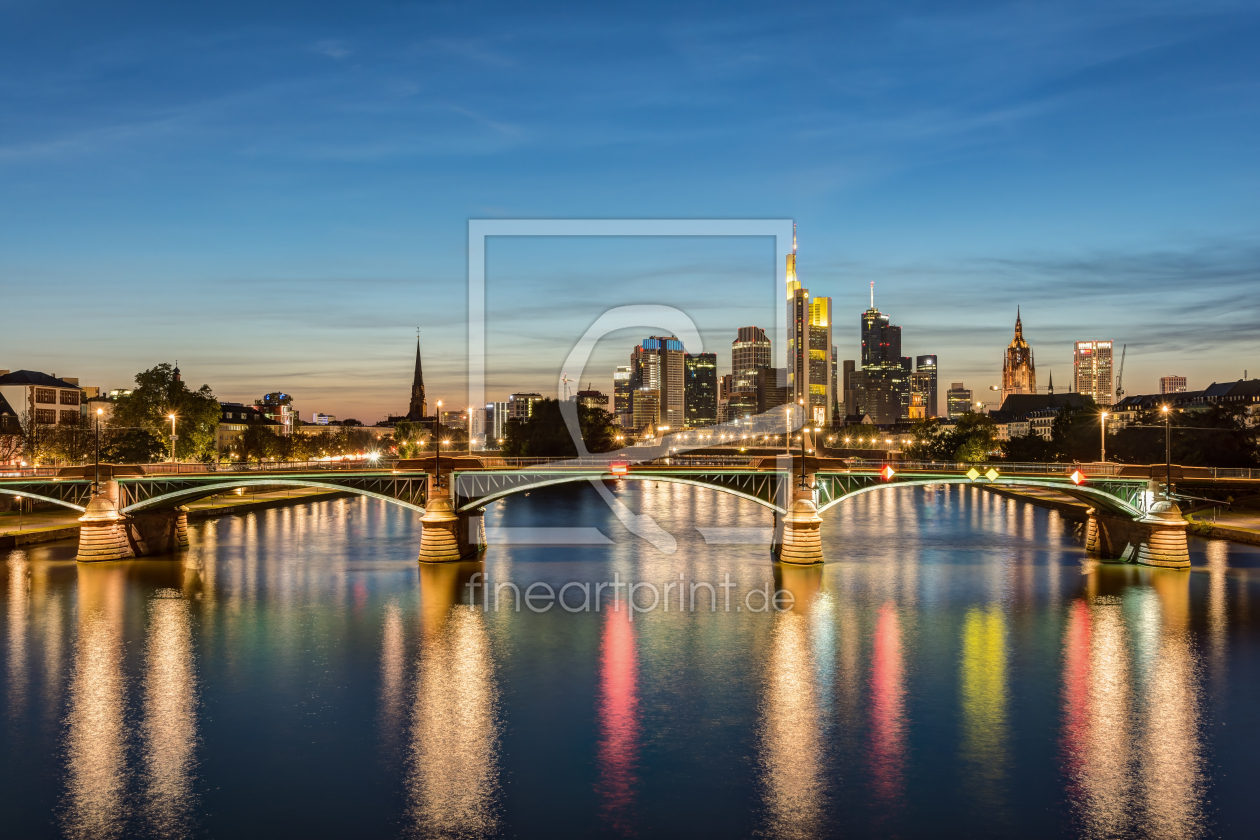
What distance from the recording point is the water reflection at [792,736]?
26078 mm

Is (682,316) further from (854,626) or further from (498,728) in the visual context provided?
(498,728)

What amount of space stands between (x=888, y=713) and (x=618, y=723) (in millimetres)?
9498

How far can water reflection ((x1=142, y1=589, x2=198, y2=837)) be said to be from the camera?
26.3m

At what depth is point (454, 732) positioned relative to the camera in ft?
105

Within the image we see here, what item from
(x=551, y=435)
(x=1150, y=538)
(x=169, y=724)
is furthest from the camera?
(x=551, y=435)

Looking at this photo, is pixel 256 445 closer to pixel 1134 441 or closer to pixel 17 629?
pixel 17 629

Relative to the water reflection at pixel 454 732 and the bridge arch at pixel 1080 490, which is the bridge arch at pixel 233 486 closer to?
the water reflection at pixel 454 732

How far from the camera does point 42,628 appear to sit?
4597 cm

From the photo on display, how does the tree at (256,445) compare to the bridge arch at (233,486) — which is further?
the tree at (256,445)

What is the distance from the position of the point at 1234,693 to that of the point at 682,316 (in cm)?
3370

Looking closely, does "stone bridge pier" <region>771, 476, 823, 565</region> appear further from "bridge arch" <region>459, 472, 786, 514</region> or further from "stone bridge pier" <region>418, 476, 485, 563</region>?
"stone bridge pier" <region>418, 476, 485, 563</region>

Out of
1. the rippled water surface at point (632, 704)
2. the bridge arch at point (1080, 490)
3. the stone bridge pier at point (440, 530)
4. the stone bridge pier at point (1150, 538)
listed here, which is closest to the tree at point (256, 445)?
the rippled water surface at point (632, 704)

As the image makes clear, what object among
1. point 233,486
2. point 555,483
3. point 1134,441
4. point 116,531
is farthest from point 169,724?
point 1134,441

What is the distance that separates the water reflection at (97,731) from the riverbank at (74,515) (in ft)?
87.1
